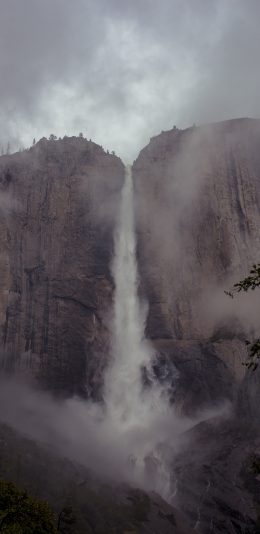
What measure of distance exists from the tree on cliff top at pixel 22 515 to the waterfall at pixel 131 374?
2509 inches

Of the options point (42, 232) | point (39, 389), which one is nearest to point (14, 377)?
point (39, 389)

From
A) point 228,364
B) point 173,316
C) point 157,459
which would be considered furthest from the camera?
point 173,316

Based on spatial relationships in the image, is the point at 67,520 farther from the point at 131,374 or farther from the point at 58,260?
the point at 58,260

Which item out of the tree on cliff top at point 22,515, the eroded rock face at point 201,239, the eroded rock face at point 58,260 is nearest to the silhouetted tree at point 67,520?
the tree on cliff top at point 22,515

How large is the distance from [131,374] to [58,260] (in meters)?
28.3

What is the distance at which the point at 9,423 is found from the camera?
103m

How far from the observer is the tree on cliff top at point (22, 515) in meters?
34.9

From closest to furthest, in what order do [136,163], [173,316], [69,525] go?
[69,525] < [173,316] < [136,163]

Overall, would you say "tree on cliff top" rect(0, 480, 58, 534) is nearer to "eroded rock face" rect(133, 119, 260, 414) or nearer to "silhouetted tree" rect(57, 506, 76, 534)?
"silhouetted tree" rect(57, 506, 76, 534)

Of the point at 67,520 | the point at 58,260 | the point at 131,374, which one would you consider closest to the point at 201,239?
the point at 58,260

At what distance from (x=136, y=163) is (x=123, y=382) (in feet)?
166

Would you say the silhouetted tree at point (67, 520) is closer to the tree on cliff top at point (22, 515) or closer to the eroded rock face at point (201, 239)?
the tree on cliff top at point (22, 515)

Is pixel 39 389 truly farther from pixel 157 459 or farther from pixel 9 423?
pixel 157 459

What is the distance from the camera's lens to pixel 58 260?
11156 centimetres
